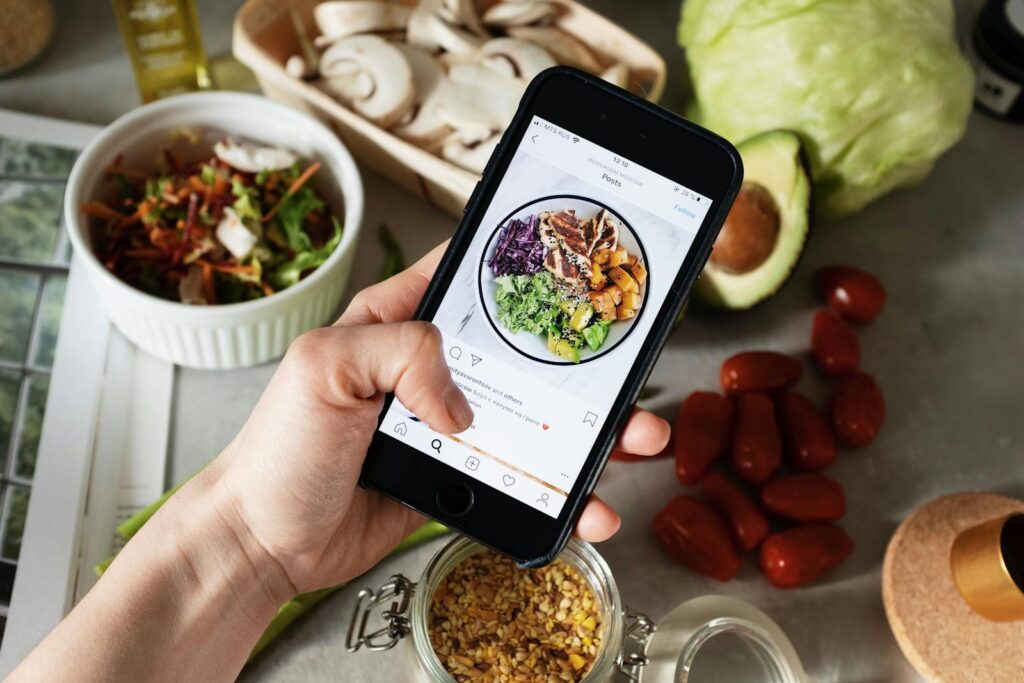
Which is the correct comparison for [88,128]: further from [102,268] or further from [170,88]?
[102,268]

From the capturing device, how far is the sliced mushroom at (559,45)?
102cm

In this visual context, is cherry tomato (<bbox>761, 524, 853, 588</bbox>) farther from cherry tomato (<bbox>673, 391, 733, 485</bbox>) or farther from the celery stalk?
the celery stalk

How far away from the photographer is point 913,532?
2.83ft

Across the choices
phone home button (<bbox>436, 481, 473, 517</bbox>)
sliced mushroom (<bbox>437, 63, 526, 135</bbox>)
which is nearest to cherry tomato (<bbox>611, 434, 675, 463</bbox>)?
phone home button (<bbox>436, 481, 473, 517</bbox>)

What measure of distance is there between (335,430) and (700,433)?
1.22ft

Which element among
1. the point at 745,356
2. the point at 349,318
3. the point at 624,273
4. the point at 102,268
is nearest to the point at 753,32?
the point at 745,356

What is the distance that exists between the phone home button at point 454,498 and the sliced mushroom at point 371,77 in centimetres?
43

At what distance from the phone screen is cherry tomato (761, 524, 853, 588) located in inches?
9.8

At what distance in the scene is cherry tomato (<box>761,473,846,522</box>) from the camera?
0.87 metres

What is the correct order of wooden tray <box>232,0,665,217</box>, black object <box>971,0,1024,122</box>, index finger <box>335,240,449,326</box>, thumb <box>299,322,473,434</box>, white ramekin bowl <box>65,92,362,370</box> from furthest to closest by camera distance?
black object <box>971,0,1024,122</box>
wooden tray <box>232,0,665,217</box>
white ramekin bowl <box>65,92,362,370</box>
index finger <box>335,240,449,326</box>
thumb <box>299,322,473,434</box>

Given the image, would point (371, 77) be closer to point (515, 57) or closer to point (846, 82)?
point (515, 57)

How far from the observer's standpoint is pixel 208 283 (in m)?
0.88

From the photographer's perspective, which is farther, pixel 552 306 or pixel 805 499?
pixel 805 499

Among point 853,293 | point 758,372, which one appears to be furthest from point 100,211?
point 853,293
